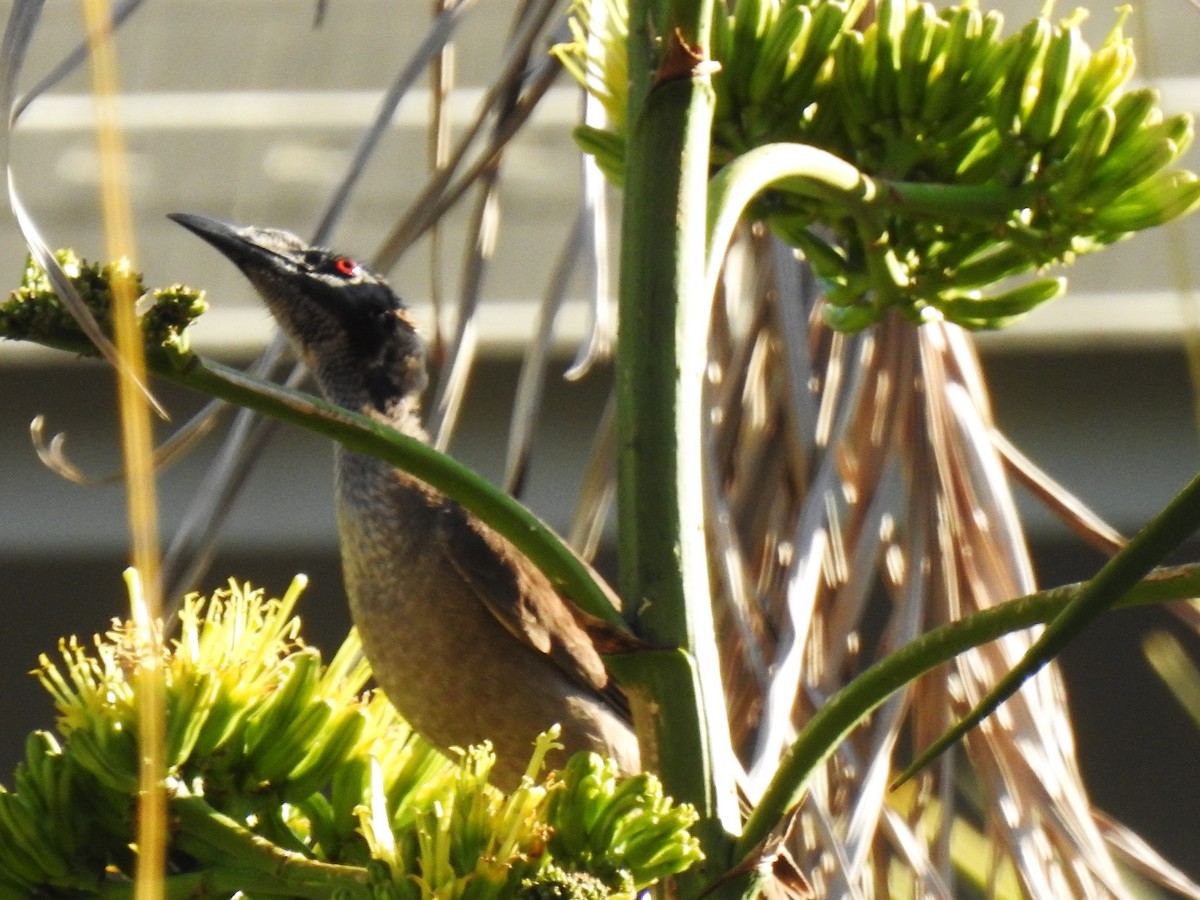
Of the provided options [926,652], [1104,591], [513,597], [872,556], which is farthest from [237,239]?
[1104,591]

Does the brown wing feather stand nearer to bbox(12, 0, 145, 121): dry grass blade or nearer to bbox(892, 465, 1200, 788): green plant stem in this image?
bbox(12, 0, 145, 121): dry grass blade

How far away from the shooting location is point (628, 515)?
0.98m

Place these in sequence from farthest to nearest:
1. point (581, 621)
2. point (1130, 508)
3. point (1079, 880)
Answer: point (1130, 508)
point (1079, 880)
point (581, 621)

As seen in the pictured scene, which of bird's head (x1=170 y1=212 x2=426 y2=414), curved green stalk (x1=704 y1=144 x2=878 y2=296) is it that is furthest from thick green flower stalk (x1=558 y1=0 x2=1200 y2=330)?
bird's head (x1=170 y1=212 x2=426 y2=414)

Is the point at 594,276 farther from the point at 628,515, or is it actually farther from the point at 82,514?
the point at 82,514

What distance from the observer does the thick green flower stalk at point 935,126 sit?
127 cm

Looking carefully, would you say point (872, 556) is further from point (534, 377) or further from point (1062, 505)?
point (534, 377)

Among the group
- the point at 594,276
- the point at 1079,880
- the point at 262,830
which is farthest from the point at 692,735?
the point at 1079,880

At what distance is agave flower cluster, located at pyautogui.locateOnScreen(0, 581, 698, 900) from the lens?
0.90m

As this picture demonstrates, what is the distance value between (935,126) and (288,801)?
628mm

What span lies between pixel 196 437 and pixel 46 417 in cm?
299

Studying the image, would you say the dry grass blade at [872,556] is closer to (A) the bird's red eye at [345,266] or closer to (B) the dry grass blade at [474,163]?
(B) the dry grass blade at [474,163]

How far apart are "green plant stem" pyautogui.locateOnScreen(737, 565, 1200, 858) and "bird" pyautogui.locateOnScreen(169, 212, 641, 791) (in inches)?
46.8

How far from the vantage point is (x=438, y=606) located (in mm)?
2275
